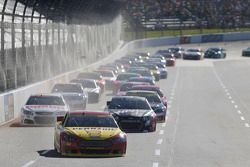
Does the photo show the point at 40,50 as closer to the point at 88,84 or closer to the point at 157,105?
the point at 88,84

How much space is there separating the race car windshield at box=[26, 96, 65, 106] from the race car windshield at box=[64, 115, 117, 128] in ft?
29.0

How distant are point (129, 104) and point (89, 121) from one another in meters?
7.25

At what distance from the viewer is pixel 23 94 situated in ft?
108

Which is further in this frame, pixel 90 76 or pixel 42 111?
pixel 90 76

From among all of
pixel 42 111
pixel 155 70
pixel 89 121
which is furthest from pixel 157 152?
pixel 155 70

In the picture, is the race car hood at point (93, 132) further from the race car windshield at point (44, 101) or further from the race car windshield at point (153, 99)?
the race car windshield at point (153, 99)

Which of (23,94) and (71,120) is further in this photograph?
(23,94)

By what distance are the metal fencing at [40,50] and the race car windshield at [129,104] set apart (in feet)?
15.9

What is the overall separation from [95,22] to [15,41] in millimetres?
34077

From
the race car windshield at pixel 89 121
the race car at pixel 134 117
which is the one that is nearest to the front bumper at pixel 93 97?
the race car at pixel 134 117

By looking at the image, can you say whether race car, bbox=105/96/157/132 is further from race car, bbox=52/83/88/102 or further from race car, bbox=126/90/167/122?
race car, bbox=52/83/88/102

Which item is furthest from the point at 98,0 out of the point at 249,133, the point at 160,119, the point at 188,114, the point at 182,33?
the point at 182,33

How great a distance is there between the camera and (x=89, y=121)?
20.0m

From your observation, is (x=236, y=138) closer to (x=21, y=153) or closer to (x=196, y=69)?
(x=21, y=153)
